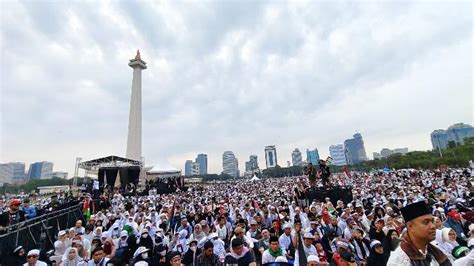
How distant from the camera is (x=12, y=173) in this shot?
78688 mm

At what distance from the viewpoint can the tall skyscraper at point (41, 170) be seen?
9575cm

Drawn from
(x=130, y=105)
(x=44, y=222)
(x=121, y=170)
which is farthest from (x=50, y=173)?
(x=44, y=222)

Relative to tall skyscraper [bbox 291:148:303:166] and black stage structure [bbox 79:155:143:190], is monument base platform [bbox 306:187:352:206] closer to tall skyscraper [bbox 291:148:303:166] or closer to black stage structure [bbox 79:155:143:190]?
black stage structure [bbox 79:155:143:190]

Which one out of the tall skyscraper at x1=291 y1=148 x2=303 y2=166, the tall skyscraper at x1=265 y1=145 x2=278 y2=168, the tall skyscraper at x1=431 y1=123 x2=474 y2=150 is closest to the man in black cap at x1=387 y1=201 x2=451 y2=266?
the tall skyscraper at x1=431 y1=123 x2=474 y2=150

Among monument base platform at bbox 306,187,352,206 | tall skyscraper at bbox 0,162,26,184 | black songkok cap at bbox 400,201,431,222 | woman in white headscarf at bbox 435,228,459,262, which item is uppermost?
tall skyscraper at bbox 0,162,26,184

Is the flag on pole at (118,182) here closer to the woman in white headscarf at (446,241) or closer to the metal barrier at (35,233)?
the metal barrier at (35,233)

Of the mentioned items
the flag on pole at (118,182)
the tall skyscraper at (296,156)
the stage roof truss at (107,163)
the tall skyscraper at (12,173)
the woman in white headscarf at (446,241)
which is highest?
the tall skyscraper at (296,156)

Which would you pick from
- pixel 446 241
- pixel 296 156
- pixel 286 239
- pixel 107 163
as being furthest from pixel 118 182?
pixel 296 156

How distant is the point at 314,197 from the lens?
40.9 feet

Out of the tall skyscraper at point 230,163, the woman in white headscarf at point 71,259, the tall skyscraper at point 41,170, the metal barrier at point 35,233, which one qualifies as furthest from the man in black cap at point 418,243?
the tall skyscraper at point 230,163

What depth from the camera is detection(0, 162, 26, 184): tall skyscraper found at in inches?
2914

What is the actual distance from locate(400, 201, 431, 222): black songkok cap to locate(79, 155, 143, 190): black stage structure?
79.0 feet

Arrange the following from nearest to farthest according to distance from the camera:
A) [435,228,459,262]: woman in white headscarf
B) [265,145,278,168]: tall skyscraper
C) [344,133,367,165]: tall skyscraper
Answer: [435,228,459,262]: woman in white headscarf < [344,133,367,165]: tall skyscraper < [265,145,278,168]: tall skyscraper

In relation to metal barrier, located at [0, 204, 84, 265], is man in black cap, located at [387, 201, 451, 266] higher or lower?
higher
